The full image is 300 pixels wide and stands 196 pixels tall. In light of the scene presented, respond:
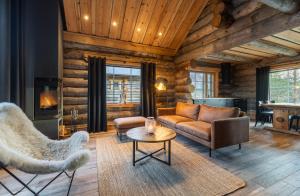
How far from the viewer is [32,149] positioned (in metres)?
1.94

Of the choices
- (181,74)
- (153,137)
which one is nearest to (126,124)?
(153,137)

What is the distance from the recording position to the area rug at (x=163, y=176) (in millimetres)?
1884

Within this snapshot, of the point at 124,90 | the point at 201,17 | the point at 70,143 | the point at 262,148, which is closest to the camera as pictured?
the point at 70,143

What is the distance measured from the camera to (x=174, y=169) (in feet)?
7.78

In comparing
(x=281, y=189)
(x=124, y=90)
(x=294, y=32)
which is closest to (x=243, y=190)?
(x=281, y=189)

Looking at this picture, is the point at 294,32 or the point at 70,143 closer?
the point at 70,143

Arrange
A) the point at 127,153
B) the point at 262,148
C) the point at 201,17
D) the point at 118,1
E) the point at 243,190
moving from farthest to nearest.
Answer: the point at 201,17, the point at 118,1, the point at 262,148, the point at 127,153, the point at 243,190

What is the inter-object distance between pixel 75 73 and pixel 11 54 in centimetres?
185

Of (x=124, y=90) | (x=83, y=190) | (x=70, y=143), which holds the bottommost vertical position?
(x=83, y=190)

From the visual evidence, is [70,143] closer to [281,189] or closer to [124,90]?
[281,189]

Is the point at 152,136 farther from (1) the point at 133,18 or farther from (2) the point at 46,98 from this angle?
(1) the point at 133,18

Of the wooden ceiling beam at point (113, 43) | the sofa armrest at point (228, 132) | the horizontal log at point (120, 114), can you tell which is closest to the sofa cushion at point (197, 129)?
the sofa armrest at point (228, 132)

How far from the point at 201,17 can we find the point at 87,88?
3901 mm

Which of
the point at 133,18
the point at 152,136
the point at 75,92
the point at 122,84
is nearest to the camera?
the point at 152,136
